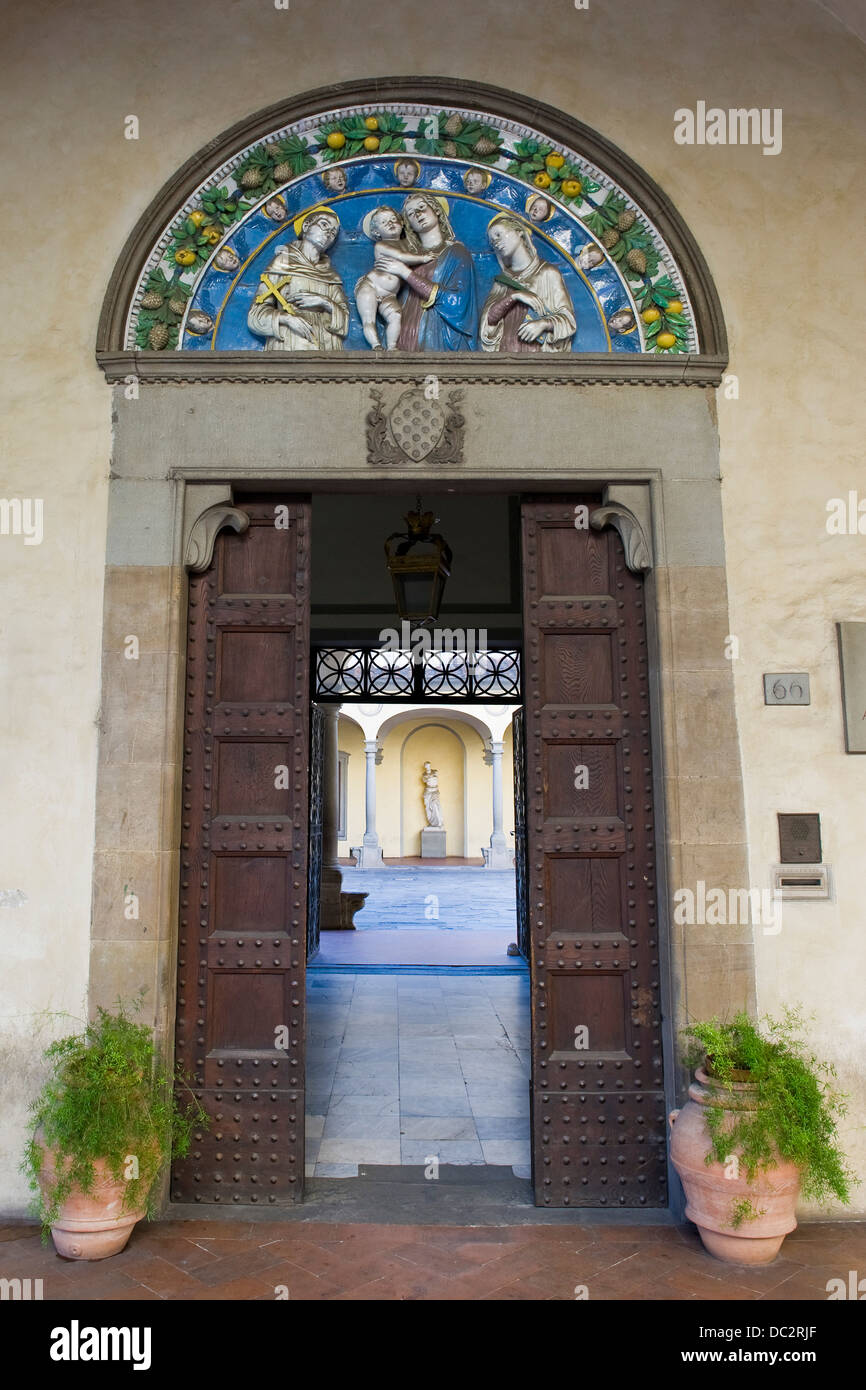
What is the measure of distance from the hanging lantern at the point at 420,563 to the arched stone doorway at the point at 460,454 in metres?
1.46

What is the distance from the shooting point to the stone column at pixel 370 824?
84.0 feet

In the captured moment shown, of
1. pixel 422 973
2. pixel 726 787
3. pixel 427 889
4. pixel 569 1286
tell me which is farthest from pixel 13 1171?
pixel 427 889

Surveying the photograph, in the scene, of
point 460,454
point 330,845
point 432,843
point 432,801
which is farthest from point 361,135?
point 432,843

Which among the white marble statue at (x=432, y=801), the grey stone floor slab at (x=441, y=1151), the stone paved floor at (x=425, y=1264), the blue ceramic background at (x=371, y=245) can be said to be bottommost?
the grey stone floor slab at (x=441, y=1151)

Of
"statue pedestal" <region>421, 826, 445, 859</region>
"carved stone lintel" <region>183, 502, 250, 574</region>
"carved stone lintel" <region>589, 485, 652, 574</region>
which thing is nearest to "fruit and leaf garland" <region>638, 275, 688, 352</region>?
"carved stone lintel" <region>589, 485, 652, 574</region>

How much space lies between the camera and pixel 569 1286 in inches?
124

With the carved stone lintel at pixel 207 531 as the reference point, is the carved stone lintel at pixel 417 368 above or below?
above

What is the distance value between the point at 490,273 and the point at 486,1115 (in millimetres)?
4232

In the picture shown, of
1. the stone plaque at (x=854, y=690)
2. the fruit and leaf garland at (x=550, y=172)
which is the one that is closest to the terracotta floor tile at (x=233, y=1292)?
the stone plaque at (x=854, y=690)

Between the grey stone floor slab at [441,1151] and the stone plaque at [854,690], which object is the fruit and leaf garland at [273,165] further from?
the grey stone floor slab at [441,1151]

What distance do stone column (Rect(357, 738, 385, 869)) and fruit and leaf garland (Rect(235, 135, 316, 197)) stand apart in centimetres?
2212

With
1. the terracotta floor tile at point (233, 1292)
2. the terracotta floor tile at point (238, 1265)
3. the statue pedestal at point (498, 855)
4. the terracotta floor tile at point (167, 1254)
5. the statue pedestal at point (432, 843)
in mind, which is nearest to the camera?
the terracotta floor tile at point (233, 1292)

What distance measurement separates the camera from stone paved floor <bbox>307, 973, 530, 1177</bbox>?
14.8ft

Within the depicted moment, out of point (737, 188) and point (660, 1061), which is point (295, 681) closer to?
point (660, 1061)
